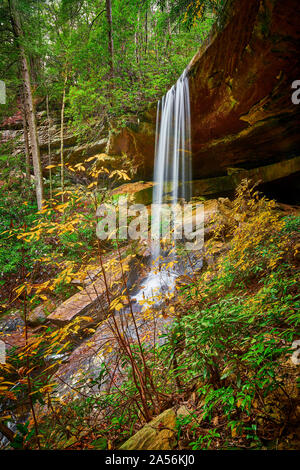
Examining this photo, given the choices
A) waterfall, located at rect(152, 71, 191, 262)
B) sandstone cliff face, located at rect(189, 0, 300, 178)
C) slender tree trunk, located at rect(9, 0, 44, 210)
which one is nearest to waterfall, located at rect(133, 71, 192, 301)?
waterfall, located at rect(152, 71, 191, 262)

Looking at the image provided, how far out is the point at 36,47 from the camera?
23.8 feet

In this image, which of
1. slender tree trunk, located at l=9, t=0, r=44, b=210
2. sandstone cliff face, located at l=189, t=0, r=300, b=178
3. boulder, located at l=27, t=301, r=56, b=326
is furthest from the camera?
slender tree trunk, located at l=9, t=0, r=44, b=210

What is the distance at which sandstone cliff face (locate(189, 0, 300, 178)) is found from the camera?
14.1 ft

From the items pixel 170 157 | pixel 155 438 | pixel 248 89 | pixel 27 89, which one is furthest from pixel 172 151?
pixel 155 438

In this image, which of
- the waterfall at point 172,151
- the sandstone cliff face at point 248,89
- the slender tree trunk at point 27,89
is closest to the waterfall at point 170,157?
the waterfall at point 172,151

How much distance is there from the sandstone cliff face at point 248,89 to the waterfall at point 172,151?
376 mm

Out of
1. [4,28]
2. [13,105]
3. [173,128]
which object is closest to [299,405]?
[173,128]

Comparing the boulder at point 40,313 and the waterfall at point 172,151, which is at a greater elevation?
the waterfall at point 172,151

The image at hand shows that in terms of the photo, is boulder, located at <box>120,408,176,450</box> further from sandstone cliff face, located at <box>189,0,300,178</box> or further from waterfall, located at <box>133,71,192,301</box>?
sandstone cliff face, located at <box>189,0,300,178</box>

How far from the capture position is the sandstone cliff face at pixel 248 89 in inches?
169

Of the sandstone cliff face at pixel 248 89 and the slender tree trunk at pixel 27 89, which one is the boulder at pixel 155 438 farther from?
the slender tree trunk at pixel 27 89

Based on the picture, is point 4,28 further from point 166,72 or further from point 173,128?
point 173,128

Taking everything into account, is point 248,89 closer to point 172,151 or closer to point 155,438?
point 172,151
